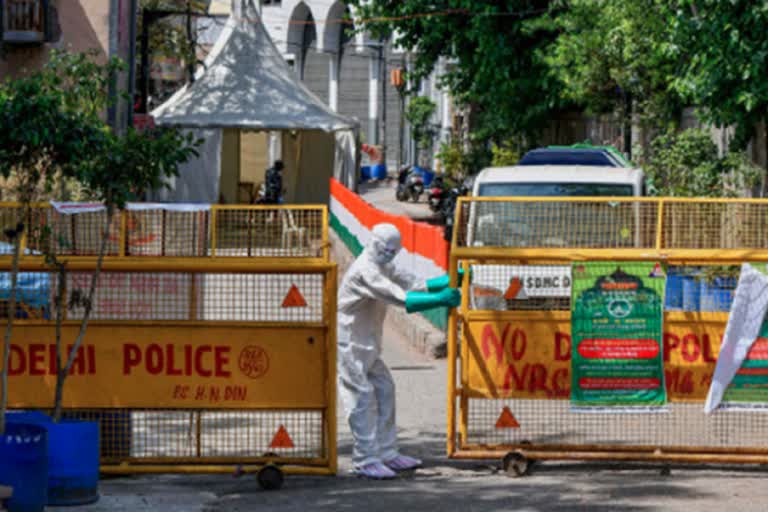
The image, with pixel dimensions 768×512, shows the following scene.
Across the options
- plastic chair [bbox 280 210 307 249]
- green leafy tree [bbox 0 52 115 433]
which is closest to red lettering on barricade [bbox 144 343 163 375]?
green leafy tree [bbox 0 52 115 433]

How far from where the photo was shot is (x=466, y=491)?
935 centimetres

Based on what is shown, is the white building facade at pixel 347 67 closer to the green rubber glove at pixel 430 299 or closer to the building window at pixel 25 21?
the building window at pixel 25 21

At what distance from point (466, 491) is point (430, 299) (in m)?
1.26

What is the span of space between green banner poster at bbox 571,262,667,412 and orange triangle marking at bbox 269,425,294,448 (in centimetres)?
192

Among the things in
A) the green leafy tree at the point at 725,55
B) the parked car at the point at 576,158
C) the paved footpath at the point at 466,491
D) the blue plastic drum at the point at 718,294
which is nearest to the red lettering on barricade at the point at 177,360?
the paved footpath at the point at 466,491

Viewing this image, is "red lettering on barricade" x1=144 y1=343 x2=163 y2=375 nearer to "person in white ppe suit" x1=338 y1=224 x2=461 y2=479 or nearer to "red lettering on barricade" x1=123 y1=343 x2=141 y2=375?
"red lettering on barricade" x1=123 y1=343 x2=141 y2=375

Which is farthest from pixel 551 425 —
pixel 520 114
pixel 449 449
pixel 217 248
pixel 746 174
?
pixel 520 114

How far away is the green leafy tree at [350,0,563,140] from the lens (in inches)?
1355

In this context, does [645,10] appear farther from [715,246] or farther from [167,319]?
[167,319]

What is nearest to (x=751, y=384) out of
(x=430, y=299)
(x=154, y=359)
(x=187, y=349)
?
(x=430, y=299)

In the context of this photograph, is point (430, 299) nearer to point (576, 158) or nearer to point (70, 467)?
point (70, 467)

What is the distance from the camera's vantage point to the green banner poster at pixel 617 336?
9.84 meters

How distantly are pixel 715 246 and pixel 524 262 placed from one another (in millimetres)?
1396

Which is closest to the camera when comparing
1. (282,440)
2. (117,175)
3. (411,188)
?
(117,175)
